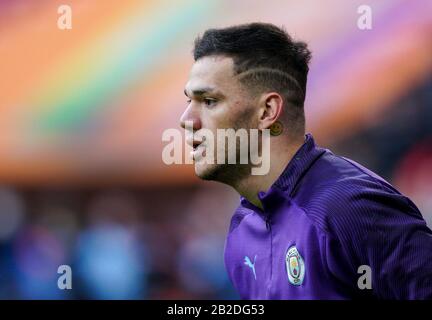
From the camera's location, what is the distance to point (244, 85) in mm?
2516

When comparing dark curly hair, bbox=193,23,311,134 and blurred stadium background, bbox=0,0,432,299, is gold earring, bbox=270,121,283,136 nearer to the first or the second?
dark curly hair, bbox=193,23,311,134

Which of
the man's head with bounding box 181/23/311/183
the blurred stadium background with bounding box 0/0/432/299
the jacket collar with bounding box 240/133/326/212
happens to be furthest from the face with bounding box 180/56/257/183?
the blurred stadium background with bounding box 0/0/432/299

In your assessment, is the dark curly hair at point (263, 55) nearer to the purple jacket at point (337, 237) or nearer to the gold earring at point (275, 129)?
the gold earring at point (275, 129)

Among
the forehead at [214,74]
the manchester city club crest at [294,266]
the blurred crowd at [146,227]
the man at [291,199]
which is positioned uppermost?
the forehead at [214,74]

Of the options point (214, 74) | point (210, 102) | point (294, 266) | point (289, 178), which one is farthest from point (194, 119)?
point (294, 266)

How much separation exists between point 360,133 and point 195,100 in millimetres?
3782

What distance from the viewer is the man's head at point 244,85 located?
2.49 m

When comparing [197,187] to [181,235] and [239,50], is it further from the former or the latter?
[239,50]

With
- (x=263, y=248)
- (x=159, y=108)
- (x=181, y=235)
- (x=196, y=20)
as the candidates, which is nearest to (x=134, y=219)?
(x=181, y=235)

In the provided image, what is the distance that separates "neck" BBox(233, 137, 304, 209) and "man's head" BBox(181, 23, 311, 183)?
0.03m

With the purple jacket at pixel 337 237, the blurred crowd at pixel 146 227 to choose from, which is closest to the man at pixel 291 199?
the purple jacket at pixel 337 237

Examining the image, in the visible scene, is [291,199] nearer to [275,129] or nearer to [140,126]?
[275,129]

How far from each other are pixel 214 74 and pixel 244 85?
13 centimetres

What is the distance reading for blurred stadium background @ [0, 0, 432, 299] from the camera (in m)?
6.03
